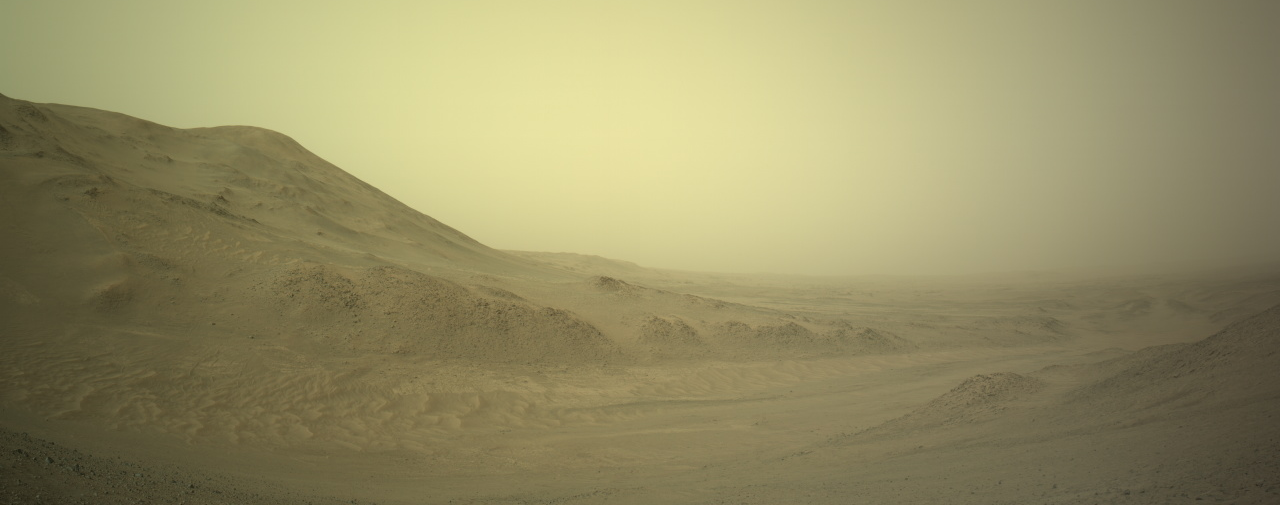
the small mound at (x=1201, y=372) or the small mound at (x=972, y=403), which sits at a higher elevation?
the small mound at (x=1201, y=372)

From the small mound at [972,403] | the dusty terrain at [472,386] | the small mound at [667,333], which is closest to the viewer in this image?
the dusty terrain at [472,386]

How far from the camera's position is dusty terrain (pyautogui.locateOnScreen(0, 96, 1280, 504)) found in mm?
7000

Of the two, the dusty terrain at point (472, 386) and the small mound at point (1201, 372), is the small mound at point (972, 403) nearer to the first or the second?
the dusty terrain at point (472, 386)

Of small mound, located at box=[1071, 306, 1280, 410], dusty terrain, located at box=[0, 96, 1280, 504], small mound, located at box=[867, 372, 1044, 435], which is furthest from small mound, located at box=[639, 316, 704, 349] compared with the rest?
small mound, located at box=[1071, 306, 1280, 410]

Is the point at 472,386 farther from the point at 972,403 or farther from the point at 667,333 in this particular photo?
the point at 972,403

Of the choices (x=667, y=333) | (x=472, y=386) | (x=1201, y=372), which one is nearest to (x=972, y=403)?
(x=1201, y=372)

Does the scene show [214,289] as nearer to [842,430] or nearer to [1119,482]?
[842,430]

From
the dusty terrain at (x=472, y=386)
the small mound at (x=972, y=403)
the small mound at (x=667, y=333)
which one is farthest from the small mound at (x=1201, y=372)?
the small mound at (x=667, y=333)

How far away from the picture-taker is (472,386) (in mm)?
13391

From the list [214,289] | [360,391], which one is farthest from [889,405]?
[214,289]

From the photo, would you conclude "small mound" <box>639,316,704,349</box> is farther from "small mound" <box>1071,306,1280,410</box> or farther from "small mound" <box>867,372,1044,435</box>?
"small mound" <box>1071,306,1280,410</box>

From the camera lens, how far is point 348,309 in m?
15.0

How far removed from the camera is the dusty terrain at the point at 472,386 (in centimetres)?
700

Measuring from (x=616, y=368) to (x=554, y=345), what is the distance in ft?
5.82
